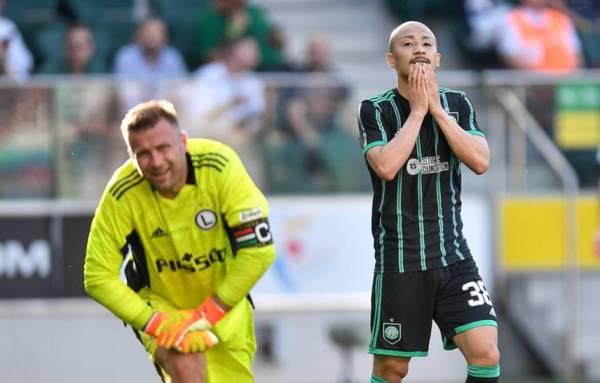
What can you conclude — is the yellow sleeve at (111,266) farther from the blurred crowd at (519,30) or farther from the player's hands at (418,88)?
the blurred crowd at (519,30)

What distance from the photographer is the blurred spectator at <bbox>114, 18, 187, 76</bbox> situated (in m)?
12.6

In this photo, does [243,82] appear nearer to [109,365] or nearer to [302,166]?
[302,166]

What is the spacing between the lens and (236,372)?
7273 mm

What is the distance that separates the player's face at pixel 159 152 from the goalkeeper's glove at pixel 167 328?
0.66 m

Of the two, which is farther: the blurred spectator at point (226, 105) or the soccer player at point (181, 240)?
the blurred spectator at point (226, 105)

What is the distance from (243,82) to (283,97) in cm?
37

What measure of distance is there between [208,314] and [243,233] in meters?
0.44

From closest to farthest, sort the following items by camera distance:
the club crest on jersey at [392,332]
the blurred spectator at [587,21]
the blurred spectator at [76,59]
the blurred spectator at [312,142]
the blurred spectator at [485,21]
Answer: the club crest on jersey at [392,332], the blurred spectator at [312,142], the blurred spectator at [76,59], the blurred spectator at [485,21], the blurred spectator at [587,21]

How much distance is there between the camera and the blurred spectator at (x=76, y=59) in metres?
12.4

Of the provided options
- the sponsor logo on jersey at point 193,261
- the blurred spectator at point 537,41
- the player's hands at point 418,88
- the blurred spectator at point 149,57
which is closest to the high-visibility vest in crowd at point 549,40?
the blurred spectator at point 537,41

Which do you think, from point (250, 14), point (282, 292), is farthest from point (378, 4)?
point (282, 292)

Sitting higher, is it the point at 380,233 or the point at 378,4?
the point at 378,4

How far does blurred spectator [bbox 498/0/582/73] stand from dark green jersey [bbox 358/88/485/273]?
256 inches

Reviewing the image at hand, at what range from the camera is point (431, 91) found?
6.82 metres
